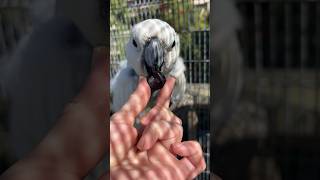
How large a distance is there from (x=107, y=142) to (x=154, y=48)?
0.26m

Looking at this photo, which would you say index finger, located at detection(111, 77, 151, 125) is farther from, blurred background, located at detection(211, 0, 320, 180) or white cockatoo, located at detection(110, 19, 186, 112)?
blurred background, located at detection(211, 0, 320, 180)

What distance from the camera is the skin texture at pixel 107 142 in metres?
1.03

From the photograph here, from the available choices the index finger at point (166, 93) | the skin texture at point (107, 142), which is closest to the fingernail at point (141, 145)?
the skin texture at point (107, 142)

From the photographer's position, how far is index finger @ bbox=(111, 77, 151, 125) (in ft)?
3.38

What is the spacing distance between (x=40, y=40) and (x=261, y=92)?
0.55 meters

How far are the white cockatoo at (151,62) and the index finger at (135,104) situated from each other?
0.01 m

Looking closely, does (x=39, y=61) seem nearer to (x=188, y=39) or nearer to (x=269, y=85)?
(x=188, y=39)

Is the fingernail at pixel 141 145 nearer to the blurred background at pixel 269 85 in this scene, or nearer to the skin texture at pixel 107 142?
the skin texture at pixel 107 142

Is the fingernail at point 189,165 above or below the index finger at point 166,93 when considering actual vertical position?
below

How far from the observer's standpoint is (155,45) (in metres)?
1.01

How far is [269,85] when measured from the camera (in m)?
1.03

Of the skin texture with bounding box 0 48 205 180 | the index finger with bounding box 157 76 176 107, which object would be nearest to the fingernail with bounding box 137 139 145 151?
the skin texture with bounding box 0 48 205 180

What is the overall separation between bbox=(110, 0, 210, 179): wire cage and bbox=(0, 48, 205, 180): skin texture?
0.10ft

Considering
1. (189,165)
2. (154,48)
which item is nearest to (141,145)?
(189,165)
